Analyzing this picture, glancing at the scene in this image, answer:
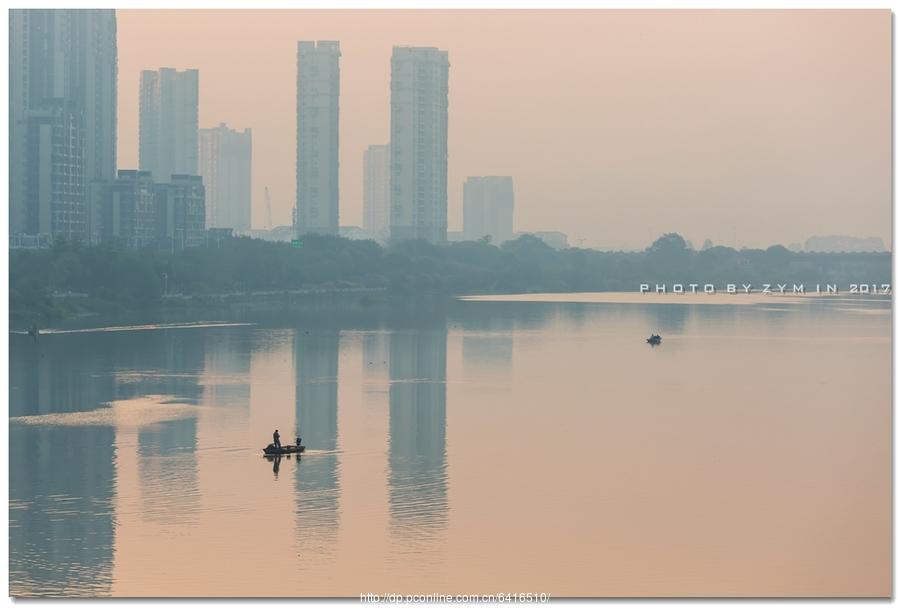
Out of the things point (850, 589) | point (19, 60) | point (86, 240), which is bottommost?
point (850, 589)

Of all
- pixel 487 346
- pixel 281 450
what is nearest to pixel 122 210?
pixel 487 346

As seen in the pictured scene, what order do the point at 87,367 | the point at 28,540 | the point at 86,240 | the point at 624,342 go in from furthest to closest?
the point at 86,240 → the point at 624,342 → the point at 87,367 → the point at 28,540

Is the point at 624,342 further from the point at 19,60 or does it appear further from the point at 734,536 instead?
the point at 19,60

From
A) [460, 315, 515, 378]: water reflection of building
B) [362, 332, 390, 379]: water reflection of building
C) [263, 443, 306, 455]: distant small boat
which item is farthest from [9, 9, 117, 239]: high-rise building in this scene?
[263, 443, 306, 455]: distant small boat

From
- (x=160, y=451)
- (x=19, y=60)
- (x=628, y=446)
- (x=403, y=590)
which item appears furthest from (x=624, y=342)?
(x=19, y=60)

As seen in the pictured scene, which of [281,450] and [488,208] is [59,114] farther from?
[281,450]

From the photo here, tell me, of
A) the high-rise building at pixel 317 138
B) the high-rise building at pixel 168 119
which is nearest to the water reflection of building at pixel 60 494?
the high-rise building at pixel 317 138

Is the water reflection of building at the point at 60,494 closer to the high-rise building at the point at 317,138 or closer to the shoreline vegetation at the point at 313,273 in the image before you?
the shoreline vegetation at the point at 313,273

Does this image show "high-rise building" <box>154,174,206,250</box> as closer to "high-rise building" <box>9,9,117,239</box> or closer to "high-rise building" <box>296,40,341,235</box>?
"high-rise building" <box>9,9,117,239</box>
